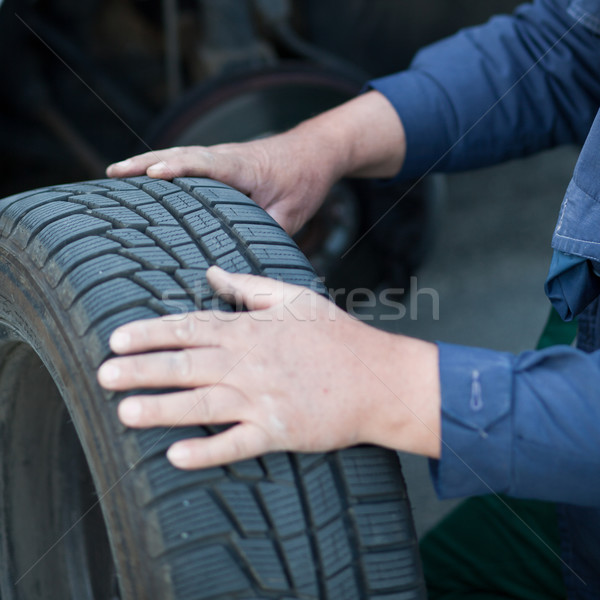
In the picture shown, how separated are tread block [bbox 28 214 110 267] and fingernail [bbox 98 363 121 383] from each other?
7.0 inches

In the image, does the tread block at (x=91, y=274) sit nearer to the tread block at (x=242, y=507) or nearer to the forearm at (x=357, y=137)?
the tread block at (x=242, y=507)

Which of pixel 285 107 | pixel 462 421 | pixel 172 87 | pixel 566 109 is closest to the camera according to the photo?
pixel 462 421

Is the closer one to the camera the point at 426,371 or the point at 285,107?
the point at 426,371

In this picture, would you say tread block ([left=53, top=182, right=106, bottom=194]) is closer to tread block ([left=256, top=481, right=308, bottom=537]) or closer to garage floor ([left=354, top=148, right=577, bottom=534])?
tread block ([left=256, top=481, right=308, bottom=537])

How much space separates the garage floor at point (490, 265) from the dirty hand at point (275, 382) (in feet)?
2.68

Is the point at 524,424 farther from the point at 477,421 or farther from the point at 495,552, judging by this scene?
the point at 495,552

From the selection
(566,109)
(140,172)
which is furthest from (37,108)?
(566,109)

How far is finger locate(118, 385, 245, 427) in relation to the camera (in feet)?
1.89

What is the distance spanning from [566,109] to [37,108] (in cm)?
136

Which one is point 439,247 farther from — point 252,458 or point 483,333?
point 252,458

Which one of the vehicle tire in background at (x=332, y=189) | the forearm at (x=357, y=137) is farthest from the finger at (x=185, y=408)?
the vehicle tire in background at (x=332, y=189)

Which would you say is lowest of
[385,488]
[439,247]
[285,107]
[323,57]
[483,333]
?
[385,488]

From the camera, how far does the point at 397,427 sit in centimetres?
61

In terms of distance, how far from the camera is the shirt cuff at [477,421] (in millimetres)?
591
